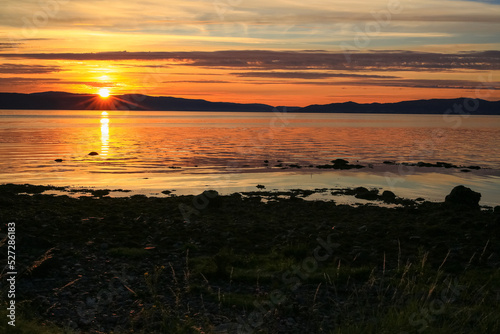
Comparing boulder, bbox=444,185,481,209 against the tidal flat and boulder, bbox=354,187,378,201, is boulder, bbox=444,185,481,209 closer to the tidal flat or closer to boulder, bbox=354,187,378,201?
the tidal flat

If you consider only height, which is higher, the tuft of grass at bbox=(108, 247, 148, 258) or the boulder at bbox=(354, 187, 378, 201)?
the tuft of grass at bbox=(108, 247, 148, 258)

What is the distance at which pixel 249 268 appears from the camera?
12.5m

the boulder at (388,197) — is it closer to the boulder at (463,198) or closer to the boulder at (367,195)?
the boulder at (367,195)

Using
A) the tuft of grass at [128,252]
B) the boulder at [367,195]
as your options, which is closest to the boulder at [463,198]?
the boulder at [367,195]

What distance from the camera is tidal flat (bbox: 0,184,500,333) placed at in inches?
342

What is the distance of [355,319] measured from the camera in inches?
354

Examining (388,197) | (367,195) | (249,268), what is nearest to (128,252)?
(249,268)

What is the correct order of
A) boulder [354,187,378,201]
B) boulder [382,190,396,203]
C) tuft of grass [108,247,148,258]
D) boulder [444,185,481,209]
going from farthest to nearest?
boulder [354,187,378,201], boulder [382,190,396,203], boulder [444,185,481,209], tuft of grass [108,247,148,258]

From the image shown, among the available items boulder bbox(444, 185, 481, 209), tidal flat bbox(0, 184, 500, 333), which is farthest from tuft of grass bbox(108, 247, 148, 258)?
boulder bbox(444, 185, 481, 209)

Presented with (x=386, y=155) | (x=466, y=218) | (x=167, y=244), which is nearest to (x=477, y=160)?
(x=386, y=155)

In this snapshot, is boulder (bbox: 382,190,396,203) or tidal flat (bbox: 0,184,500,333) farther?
boulder (bbox: 382,190,396,203)

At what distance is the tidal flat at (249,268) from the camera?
8.69 meters

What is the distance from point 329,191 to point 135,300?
22634 millimetres

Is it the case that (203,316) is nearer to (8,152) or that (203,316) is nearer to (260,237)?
(260,237)
